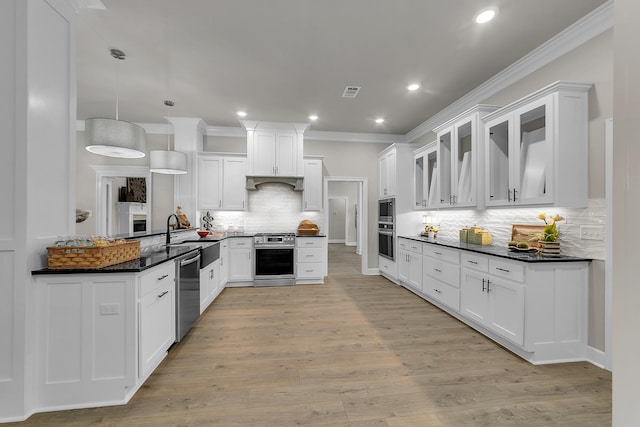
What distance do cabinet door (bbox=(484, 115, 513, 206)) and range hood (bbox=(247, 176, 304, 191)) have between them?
322cm

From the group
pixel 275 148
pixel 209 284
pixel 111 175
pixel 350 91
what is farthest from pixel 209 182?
pixel 350 91

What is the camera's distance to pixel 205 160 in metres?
5.29

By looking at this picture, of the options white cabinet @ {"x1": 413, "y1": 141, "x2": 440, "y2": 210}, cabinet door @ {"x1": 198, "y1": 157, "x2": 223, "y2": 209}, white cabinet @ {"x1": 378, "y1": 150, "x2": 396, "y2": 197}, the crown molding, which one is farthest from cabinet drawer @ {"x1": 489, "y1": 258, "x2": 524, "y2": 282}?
cabinet door @ {"x1": 198, "y1": 157, "x2": 223, "y2": 209}

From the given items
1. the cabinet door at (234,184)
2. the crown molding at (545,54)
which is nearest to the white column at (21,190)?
the cabinet door at (234,184)

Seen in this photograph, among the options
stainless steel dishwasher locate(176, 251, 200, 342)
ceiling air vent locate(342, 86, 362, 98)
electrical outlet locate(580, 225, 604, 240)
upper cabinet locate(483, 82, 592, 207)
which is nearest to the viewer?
electrical outlet locate(580, 225, 604, 240)

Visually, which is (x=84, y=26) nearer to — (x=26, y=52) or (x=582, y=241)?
(x=26, y=52)

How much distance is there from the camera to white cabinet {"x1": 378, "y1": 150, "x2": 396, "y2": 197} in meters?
5.27

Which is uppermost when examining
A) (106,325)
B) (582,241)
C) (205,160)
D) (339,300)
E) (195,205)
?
(205,160)

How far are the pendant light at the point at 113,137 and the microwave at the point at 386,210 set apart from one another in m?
4.05

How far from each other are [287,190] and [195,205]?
5.90 feet

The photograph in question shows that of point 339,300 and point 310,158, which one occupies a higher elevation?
point 310,158

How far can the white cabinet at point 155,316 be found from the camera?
2061 mm

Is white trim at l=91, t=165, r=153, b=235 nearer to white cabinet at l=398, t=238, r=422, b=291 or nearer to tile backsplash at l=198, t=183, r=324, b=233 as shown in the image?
tile backsplash at l=198, t=183, r=324, b=233

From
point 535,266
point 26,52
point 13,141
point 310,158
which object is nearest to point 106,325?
point 13,141
